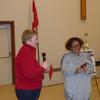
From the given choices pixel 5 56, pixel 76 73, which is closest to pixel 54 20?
pixel 5 56

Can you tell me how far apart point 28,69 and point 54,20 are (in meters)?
5.33

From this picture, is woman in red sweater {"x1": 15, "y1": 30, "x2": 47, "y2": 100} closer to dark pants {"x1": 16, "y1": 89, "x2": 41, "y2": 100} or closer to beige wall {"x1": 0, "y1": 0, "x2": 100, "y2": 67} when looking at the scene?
dark pants {"x1": 16, "y1": 89, "x2": 41, "y2": 100}

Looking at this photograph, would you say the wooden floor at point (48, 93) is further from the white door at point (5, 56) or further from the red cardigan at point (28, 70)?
the red cardigan at point (28, 70)

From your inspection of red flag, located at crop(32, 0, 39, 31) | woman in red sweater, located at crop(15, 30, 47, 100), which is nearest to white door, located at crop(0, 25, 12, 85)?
red flag, located at crop(32, 0, 39, 31)

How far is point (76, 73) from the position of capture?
11.1 ft

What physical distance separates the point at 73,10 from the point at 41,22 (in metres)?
1.12

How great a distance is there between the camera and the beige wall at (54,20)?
7.59 meters

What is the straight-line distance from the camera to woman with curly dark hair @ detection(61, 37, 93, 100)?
135 inches

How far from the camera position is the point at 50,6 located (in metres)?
7.95

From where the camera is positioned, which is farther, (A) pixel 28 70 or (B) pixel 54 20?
(B) pixel 54 20

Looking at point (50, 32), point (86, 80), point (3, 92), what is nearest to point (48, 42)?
point (50, 32)

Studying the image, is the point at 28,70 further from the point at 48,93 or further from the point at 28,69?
the point at 48,93

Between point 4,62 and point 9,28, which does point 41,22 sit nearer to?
point 9,28

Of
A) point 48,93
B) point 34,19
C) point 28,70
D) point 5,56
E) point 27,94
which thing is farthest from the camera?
point 5,56
